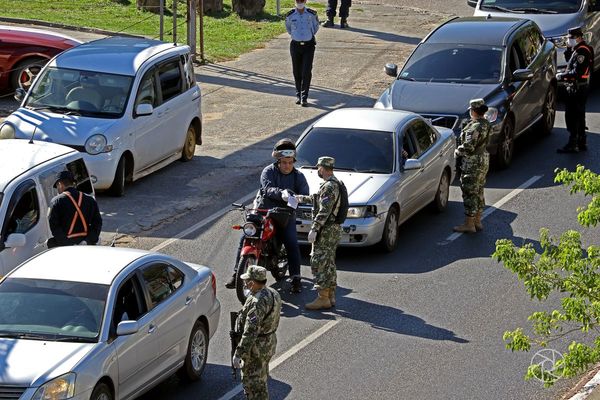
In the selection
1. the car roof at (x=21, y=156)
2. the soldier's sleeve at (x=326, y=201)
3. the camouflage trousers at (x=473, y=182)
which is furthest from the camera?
the camouflage trousers at (x=473, y=182)

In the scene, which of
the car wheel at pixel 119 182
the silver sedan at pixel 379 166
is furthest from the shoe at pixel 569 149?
the car wheel at pixel 119 182

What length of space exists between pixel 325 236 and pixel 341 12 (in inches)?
773

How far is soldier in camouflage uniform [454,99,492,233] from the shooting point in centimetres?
1828

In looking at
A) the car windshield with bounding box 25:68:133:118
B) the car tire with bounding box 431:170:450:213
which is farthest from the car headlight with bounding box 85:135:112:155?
the car tire with bounding box 431:170:450:213

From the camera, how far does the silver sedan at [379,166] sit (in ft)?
56.2

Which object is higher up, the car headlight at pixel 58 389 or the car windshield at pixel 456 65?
the car headlight at pixel 58 389

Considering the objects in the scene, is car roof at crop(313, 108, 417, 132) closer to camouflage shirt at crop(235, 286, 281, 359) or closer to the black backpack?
the black backpack

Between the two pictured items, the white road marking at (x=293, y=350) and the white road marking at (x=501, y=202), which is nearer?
the white road marking at (x=293, y=350)

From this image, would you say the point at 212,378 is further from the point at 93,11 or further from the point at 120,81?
the point at 93,11

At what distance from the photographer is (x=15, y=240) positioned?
13750 mm

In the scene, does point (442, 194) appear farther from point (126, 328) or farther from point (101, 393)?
point (101, 393)

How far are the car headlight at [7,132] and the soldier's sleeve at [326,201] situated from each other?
627 cm

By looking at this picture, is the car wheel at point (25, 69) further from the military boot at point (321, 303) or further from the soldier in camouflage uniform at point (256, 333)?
the soldier in camouflage uniform at point (256, 333)

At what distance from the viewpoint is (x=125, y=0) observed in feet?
119
